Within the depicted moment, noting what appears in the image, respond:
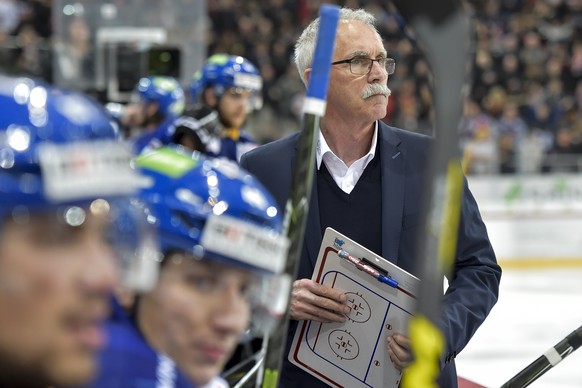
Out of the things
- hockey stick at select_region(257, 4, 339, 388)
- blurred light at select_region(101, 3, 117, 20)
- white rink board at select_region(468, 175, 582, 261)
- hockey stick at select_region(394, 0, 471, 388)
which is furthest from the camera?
white rink board at select_region(468, 175, 582, 261)

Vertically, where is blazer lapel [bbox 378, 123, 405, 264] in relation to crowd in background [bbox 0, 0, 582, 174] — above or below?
above

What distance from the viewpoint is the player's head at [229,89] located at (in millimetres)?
5613

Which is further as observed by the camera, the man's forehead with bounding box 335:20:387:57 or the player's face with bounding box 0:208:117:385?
the man's forehead with bounding box 335:20:387:57

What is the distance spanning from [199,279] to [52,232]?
1.27 ft

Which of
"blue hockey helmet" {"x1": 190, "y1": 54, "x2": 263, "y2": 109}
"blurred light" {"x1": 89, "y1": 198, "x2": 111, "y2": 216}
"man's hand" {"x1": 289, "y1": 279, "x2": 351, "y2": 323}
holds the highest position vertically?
"blurred light" {"x1": 89, "y1": 198, "x2": 111, "y2": 216}

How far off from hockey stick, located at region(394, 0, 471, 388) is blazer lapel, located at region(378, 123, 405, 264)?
1.46 metres

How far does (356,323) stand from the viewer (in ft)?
8.39

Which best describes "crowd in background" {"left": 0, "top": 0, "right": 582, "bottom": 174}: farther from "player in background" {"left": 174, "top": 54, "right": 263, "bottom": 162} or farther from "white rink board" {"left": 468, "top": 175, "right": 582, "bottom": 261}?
"player in background" {"left": 174, "top": 54, "right": 263, "bottom": 162}

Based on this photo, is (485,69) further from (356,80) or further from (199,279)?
(199,279)

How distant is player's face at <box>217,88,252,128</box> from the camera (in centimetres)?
558

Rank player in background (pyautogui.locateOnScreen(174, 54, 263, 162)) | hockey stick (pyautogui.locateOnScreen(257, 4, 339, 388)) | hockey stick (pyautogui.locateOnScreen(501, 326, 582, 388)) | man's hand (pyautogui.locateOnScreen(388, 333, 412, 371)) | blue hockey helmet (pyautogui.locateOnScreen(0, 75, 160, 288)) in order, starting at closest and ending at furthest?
1. blue hockey helmet (pyautogui.locateOnScreen(0, 75, 160, 288))
2. hockey stick (pyautogui.locateOnScreen(257, 4, 339, 388))
3. man's hand (pyautogui.locateOnScreen(388, 333, 412, 371))
4. hockey stick (pyautogui.locateOnScreen(501, 326, 582, 388))
5. player in background (pyautogui.locateOnScreen(174, 54, 263, 162))

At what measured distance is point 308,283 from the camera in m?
2.54

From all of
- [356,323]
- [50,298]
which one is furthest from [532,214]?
[50,298]

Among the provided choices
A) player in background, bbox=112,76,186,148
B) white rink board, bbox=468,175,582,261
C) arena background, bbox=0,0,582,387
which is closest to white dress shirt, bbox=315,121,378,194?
arena background, bbox=0,0,582,387
